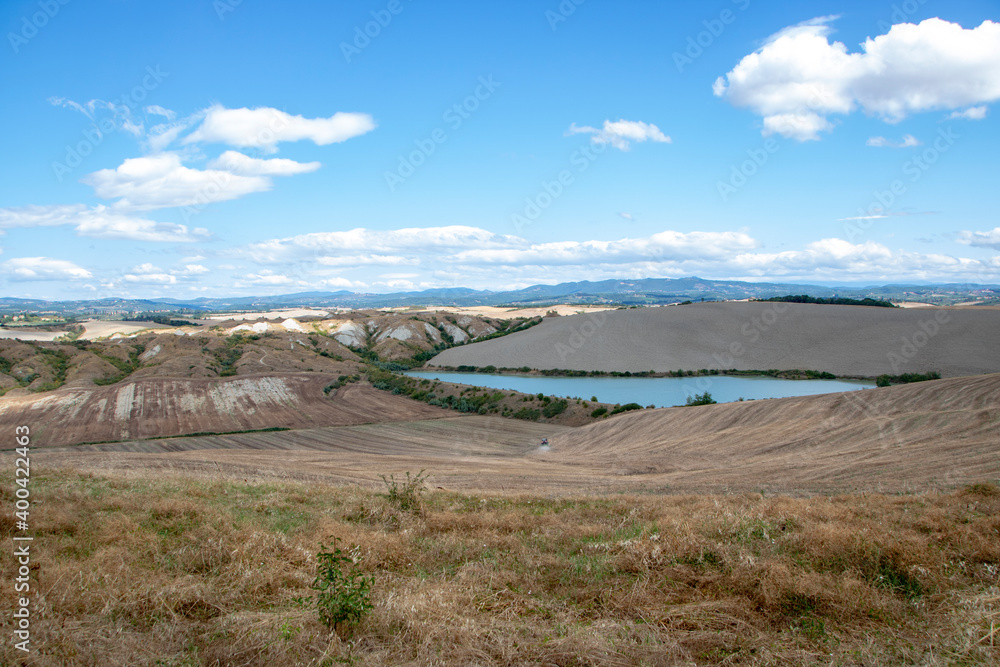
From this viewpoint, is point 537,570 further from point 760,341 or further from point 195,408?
point 760,341

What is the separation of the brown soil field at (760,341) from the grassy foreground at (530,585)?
221 feet

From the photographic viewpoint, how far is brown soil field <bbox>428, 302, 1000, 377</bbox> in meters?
64.3

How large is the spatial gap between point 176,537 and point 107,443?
3775cm

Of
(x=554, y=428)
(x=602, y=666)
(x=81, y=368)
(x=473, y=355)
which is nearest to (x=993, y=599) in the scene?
(x=602, y=666)

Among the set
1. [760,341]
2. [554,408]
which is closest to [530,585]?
[554,408]

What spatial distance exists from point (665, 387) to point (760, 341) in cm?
2504

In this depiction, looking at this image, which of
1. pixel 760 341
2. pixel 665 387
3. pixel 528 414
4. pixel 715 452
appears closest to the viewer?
pixel 715 452

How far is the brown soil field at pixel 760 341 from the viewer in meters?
64.3

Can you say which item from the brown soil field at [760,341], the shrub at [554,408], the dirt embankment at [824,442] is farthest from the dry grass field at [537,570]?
the brown soil field at [760,341]

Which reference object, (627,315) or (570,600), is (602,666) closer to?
(570,600)

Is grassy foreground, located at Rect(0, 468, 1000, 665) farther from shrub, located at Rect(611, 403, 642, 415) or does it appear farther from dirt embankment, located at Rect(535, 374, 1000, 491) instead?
shrub, located at Rect(611, 403, 642, 415)

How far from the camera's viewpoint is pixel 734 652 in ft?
13.8

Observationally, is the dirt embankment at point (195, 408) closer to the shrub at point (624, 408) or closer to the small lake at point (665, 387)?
the shrub at point (624, 408)

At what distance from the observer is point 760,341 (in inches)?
3108
